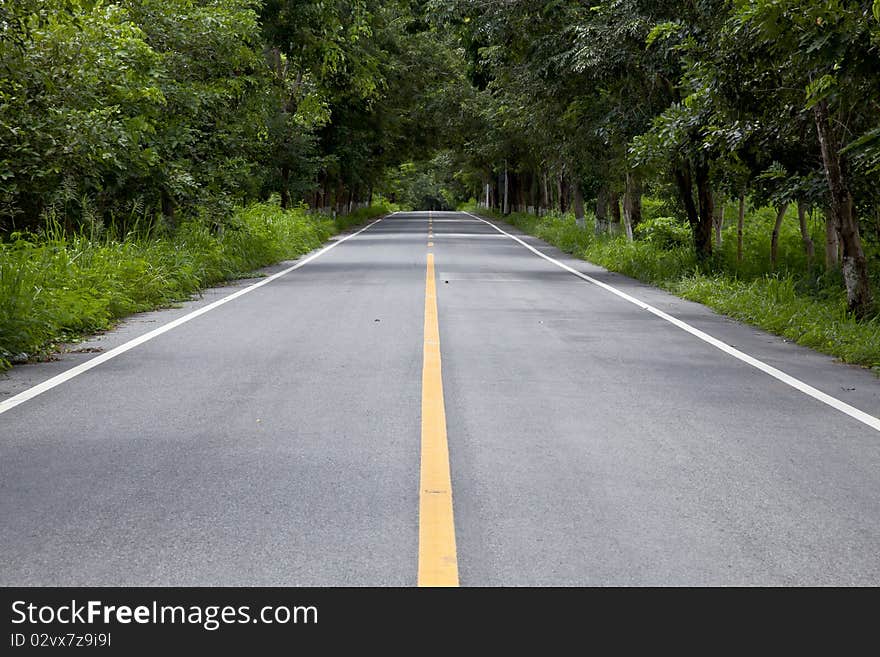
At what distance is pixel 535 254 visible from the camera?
94.0 feet

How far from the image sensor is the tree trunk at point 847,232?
40.5 ft

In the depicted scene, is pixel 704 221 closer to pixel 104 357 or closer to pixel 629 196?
pixel 629 196

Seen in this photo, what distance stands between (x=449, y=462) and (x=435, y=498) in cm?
71

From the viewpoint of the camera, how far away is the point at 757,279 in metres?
16.4

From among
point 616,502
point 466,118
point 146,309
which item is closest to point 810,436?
point 616,502

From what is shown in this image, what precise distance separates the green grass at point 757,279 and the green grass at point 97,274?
750 cm

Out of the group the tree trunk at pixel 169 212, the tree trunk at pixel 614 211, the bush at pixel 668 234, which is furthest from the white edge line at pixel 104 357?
the tree trunk at pixel 614 211

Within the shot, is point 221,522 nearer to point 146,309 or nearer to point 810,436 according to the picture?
point 810,436

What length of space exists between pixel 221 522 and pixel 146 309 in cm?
959

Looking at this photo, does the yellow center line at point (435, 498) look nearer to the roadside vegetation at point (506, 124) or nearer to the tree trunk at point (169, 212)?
the roadside vegetation at point (506, 124)

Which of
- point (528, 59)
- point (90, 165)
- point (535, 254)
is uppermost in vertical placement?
point (528, 59)

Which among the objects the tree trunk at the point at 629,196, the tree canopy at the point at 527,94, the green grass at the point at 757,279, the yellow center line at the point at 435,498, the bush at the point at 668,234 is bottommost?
the green grass at the point at 757,279

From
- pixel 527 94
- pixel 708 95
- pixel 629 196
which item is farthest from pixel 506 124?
pixel 708 95

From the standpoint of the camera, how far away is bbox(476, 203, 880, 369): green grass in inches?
436
